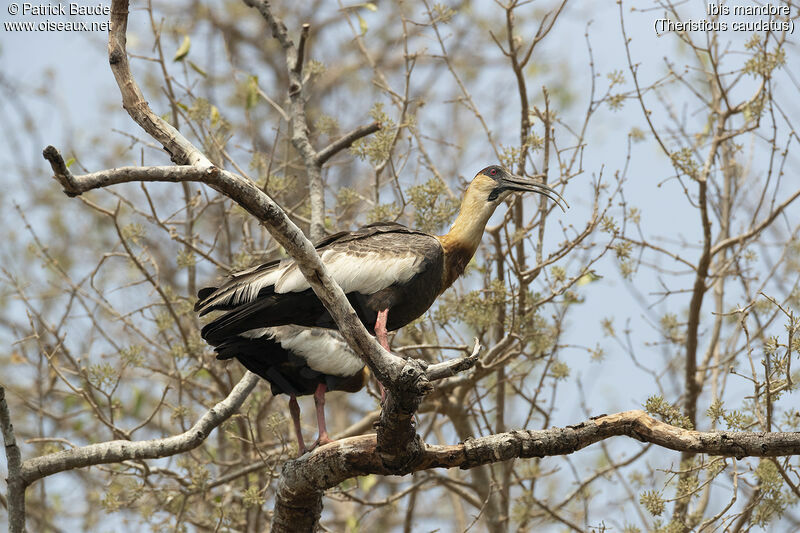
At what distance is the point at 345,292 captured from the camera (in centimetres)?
493

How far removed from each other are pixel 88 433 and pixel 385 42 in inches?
276

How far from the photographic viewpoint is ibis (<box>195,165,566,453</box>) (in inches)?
188

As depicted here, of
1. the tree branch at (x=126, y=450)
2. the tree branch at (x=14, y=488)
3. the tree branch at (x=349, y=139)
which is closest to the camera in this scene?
the tree branch at (x=14, y=488)

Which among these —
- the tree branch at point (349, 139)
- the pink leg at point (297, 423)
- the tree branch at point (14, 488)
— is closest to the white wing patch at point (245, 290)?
the pink leg at point (297, 423)

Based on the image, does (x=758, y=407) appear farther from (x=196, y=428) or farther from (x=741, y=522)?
(x=196, y=428)

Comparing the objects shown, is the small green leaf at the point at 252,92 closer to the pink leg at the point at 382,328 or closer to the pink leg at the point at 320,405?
the pink leg at the point at 320,405

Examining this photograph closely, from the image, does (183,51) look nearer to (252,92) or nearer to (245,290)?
(252,92)

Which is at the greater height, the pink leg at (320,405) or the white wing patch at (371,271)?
the white wing patch at (371,271)

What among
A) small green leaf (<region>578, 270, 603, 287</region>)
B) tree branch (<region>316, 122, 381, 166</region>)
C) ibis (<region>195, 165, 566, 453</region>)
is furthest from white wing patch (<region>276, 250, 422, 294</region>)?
small green leaf (<region>578, 270, 603, 287</region>)

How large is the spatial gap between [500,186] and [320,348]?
156 cm

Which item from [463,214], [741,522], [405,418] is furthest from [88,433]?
[741,522]

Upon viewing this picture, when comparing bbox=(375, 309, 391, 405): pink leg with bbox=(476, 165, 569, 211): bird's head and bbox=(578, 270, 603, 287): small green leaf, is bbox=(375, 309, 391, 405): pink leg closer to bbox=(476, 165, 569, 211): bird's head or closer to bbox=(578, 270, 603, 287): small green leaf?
bbox=(476, 165, 569, 211): bird's head

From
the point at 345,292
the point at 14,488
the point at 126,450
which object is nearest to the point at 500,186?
the point at 345,292

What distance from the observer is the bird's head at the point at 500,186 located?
575 centimetres
